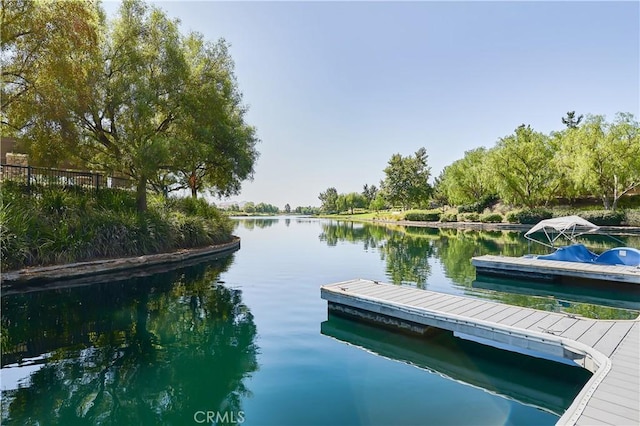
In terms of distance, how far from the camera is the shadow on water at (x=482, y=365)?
4.37m

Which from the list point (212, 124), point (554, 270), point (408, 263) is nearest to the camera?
point (554, 270)

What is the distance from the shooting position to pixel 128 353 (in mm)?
5414

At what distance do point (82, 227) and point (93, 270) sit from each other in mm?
1692

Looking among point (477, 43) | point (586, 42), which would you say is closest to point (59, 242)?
point (477, 43)

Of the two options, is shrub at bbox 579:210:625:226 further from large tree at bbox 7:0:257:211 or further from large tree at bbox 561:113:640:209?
large tree at bbox 7:0:257:211

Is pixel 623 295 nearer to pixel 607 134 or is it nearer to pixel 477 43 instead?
pixel 477 43

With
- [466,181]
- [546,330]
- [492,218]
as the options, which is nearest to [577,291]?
[546,330]

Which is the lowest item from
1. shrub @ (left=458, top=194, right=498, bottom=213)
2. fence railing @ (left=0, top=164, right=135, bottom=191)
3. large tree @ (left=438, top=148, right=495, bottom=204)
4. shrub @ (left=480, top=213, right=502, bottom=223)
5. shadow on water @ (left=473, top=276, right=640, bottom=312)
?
shadow on water @ (left=473, top=276, right=640, bottom=312)

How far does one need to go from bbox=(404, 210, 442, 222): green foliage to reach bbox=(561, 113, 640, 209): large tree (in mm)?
15303

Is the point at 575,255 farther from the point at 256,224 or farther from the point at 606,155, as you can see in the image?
the point at 256,224

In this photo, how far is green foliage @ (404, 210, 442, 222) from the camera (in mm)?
44184

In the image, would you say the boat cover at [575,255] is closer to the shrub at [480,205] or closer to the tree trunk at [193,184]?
the tree trunk at [193,184]

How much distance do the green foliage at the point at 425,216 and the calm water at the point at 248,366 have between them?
35438 mm

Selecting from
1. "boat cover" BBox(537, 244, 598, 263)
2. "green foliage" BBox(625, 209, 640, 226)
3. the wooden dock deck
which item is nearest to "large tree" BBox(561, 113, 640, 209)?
"green foliage" BBox(625, 209, 640, 226)
